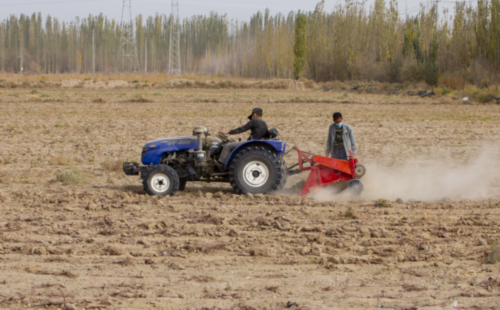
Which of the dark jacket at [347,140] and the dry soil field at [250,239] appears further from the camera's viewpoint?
the dark jacket at [347,140]

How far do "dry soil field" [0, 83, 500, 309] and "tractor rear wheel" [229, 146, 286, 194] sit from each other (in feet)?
0.74

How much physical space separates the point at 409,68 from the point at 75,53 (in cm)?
8415

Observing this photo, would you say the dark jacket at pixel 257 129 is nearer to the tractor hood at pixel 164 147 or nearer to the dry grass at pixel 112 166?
the tractor hood at pixel 164 147

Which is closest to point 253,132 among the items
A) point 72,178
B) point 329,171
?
point 329,171

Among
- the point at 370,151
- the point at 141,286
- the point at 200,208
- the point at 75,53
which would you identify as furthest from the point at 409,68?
the point at 75,53

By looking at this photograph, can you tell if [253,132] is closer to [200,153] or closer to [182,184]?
[200,153]

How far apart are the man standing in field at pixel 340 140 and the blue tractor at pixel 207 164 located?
1107 mm

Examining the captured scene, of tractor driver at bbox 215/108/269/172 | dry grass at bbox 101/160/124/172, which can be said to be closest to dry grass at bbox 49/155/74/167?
dry grass at bbox 101/160/124/172

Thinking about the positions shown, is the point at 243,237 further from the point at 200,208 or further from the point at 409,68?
the point at 409,68

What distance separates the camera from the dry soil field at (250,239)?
4.69 metres

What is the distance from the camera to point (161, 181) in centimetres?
861

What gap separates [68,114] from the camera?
21922mm

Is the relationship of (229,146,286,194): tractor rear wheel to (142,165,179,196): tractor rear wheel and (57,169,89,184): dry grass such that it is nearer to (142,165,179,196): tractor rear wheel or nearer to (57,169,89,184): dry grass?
(142,165,179,196): tractor rear wheel

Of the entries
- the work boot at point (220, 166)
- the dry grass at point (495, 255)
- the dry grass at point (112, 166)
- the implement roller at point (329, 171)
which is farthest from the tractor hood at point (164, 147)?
the dry grass at point (495, 255)
